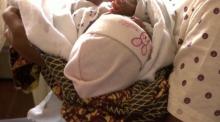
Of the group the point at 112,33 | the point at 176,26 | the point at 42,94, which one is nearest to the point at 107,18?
the point at 112,33

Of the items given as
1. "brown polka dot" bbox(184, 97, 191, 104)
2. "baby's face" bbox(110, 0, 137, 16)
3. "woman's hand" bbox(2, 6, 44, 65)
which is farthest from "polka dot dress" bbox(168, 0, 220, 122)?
"woman's hand" bbox(2, 6, 44, 65)

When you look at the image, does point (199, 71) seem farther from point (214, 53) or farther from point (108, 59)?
point (108, 59)

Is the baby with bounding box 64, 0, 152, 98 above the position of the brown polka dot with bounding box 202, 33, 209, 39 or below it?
below

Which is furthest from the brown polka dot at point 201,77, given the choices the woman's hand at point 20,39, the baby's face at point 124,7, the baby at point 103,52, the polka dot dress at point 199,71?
the woman's hand at point 20,39

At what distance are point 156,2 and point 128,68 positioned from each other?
0.18 m

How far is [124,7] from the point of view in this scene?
0.73 meters

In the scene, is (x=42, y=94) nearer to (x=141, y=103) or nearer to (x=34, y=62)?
(x=34, y=62)

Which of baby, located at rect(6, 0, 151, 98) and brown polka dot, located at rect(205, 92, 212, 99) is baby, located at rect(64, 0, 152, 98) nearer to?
baby, located at rect(6, 0, 151, 98)

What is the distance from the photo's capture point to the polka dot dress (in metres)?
0.58

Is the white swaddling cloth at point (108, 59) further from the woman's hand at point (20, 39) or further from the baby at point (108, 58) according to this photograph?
the woman's hand at point (20, 39)

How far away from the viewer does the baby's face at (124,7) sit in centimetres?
73

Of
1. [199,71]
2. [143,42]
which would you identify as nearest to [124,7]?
[143,42]

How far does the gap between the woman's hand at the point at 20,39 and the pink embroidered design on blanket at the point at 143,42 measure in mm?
235

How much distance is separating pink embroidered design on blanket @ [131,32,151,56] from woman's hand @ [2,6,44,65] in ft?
0.77
